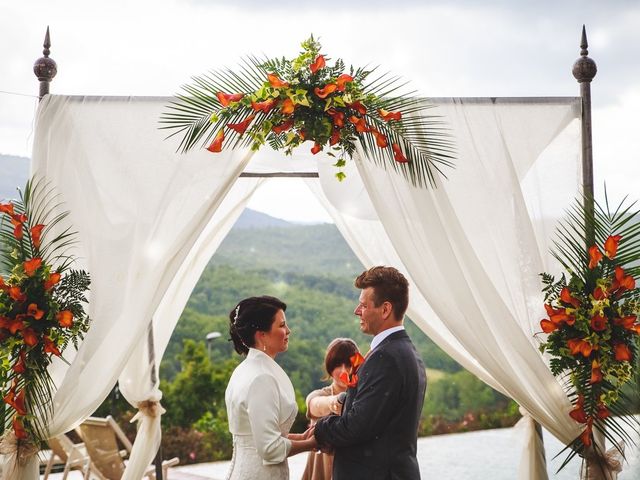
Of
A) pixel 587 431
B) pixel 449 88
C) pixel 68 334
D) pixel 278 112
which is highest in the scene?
pixel 449 88

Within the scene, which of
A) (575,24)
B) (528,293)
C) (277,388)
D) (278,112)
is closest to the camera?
(277,388)

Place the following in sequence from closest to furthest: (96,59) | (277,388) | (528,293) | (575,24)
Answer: (277,388) → (528,293) → (575,24) → (96,59)

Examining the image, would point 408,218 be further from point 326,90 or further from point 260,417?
point 260,417

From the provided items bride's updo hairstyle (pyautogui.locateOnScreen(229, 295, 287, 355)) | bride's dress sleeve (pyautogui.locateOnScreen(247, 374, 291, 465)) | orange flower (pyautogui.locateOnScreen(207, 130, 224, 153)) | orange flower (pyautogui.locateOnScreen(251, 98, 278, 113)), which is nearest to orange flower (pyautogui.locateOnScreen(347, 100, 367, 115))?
orange flower (pyautogui.locateOnScreen(251, 98, 278, 113))

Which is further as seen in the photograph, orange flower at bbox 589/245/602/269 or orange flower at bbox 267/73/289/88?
orange flower at bbox 589/245/602/269

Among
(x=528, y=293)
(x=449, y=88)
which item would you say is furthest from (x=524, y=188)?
(x=449, y=88)

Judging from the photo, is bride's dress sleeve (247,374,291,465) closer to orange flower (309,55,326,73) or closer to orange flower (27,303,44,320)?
orange flower (27,303,44,320)

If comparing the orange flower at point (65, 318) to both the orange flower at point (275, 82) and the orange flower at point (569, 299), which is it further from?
the orange flower at point (569, 299)

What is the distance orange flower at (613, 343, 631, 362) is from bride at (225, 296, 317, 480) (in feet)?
5.05

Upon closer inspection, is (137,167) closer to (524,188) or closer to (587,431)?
(524,188)

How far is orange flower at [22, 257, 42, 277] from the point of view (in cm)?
396

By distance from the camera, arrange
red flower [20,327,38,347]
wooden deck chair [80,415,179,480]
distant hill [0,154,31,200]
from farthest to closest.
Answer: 1. distant hill [0,154,31,200]
2. wooden deck chair [80,415,179,480]
3. red flower [20,327,38,347]

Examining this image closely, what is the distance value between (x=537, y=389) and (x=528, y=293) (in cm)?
49

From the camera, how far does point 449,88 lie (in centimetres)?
1692
